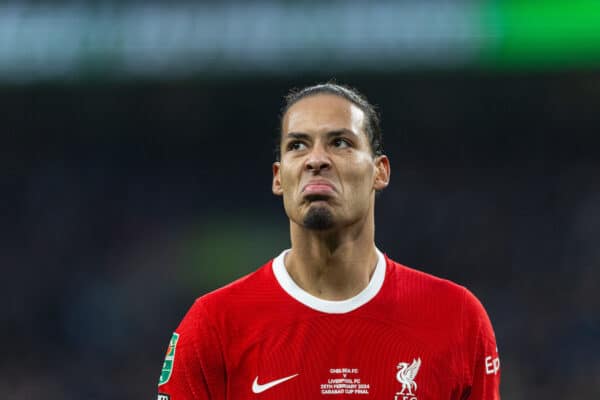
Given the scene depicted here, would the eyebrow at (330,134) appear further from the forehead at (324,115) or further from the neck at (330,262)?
the neck at (330,262)

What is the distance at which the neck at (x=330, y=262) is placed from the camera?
2.99 metres

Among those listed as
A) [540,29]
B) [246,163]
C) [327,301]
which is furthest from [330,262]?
[246,163]

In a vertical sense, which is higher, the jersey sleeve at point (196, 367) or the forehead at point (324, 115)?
the forehead at point (324, 115)

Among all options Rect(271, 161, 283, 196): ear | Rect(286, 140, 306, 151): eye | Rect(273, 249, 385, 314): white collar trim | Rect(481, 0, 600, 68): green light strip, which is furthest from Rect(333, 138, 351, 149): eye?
Rect(481, 0, 600, 68): green light strip

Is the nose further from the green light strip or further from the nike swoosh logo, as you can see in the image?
the green light strip

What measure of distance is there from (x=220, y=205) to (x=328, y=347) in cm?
1033

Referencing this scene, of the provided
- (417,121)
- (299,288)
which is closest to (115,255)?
(417,121)

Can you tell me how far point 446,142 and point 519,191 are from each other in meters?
1.33

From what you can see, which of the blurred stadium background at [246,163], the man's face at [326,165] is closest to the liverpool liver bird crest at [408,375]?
the man's face at [326,165]

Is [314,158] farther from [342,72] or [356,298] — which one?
[342,72]

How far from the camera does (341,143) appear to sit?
2971 millimetres

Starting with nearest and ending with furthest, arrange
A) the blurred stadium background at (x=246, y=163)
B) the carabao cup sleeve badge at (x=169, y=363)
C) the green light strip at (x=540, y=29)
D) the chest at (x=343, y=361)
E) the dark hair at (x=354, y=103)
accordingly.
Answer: the chest at (x=343, y=361), the carabao cup sleeve badge at (x=169, y=363), the dark hair at (x=354, y=103), the green light strip at (x=540, y=29), the blurred stadium background at (x=246, y=163)

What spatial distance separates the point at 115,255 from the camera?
1287 cm

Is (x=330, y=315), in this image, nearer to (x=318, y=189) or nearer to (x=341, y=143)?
(x=318, y=189)
